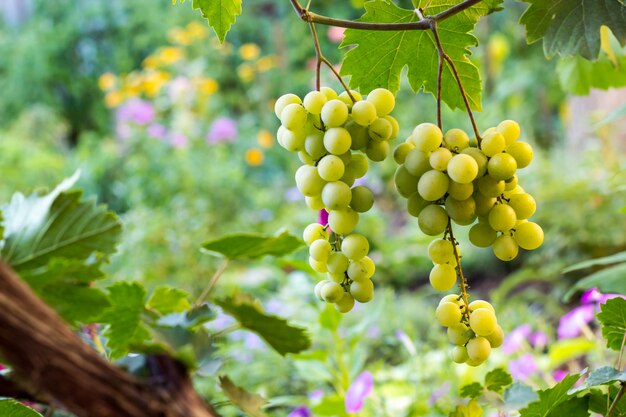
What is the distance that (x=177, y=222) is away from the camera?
2.53 meters

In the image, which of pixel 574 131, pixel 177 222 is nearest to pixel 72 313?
pixel 177 222

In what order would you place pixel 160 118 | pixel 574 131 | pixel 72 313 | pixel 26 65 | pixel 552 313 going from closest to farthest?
1. pixel 72 313
2. pixel 552 313
3. pixel 574 131
4. pixel 160 118
5. pixel 26 65

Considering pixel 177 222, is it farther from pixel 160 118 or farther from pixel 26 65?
pixel 26 65

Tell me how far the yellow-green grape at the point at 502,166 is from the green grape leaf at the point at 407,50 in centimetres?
9

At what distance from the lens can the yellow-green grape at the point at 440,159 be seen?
1.02ft

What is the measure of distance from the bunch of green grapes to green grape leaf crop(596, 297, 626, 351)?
0.41ft

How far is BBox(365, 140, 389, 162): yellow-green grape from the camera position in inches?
13.2

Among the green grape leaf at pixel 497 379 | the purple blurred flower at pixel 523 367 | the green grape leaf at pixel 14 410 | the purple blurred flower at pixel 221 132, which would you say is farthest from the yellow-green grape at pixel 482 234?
the purple blurred flower at pixel 221 132

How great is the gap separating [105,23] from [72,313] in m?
6.49

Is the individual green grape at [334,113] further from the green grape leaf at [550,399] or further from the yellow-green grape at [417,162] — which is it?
the green grape leaf at [550,399]

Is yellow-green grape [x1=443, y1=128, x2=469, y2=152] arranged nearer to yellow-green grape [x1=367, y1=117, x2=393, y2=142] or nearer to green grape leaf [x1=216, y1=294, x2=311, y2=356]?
yellow-green grape [x1=367, y1=117, x2=393, y2=142]

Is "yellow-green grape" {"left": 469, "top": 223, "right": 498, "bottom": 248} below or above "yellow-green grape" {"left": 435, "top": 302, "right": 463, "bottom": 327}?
above

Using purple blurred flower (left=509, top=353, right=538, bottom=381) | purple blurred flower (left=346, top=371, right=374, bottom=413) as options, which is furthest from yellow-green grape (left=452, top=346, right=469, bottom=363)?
purple blurred flower (left=509, top=353, right=538, bottom=381)

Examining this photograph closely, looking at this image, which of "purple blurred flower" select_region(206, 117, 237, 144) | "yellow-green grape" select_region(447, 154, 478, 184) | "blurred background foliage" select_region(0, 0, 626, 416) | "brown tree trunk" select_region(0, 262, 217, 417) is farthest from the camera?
"purple blurred flower" select_region(206, 117, 237, 144)
